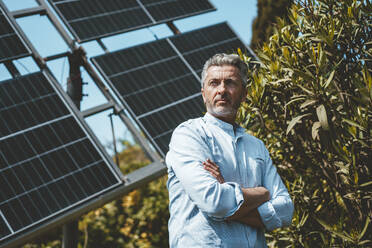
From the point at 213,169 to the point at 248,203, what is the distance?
0.35m

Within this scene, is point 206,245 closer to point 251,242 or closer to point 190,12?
point 251,242

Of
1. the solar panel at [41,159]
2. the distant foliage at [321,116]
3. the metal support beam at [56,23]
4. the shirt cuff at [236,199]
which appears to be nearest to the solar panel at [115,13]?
the metal support beam at [56,23]

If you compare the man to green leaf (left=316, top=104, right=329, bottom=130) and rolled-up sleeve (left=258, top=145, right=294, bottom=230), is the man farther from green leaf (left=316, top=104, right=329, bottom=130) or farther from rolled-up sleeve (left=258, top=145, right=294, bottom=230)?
green leaf (left=316, top=104, right=329, bottom=130)

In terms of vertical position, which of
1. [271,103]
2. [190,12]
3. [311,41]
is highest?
[190,12]

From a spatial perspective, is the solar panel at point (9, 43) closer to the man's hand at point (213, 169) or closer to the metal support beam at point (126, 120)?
the metal support beam at point (126, 120)

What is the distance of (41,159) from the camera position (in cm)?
480

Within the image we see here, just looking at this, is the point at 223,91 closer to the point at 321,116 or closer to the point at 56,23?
the point at 321,116

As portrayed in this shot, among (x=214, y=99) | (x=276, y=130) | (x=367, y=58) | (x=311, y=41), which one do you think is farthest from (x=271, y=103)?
(x=214, y=99)

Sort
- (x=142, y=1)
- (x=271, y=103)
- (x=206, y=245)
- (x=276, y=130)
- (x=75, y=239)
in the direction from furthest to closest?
(x=142, y=1), (x=75, y=239), (x=276, y=130), (x=271, y=103), (x=206, y=245)

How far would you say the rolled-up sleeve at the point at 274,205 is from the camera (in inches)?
107

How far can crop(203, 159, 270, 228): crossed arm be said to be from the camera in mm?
2592

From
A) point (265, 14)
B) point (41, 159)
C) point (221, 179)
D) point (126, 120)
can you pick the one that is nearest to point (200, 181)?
point (221, 179)

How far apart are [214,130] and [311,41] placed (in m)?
1.97

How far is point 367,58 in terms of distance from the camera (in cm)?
394
